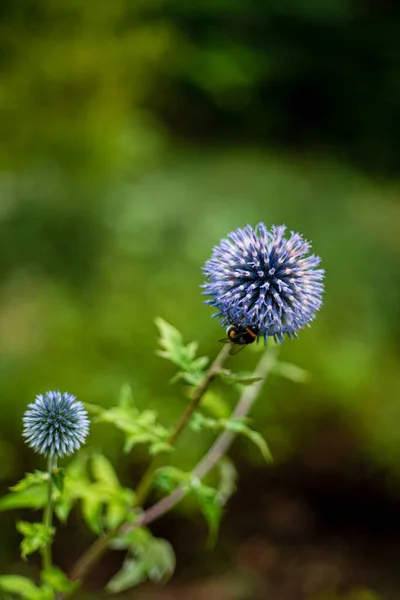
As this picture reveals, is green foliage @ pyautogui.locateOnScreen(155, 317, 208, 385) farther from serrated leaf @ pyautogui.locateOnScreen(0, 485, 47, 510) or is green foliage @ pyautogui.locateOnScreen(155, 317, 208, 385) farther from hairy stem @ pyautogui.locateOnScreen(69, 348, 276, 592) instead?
serrated leaf @ pyautogui.locateOnScreen(0, 485, 47, 510)

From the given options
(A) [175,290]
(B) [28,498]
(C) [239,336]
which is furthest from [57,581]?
(A) [175,290]

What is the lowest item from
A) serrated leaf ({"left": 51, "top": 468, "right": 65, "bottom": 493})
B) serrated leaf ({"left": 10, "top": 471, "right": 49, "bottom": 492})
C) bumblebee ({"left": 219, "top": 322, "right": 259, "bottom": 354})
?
serrated leaf ({"left": 10, "top": 471, "right": 49, "bottom": 492})

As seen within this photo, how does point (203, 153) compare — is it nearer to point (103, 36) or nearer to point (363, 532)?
point (103, 36)

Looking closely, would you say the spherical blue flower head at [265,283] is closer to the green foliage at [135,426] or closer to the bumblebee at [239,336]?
the bumblebee at [239,336]

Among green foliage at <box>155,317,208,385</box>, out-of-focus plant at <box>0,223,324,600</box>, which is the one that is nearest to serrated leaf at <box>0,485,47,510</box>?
out-of-focus plant at <box>0,223,324,600</box>

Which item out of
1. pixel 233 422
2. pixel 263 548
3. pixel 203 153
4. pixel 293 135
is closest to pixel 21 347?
pixel 263 548

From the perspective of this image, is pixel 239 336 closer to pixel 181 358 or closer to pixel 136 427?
pixel 181 358
